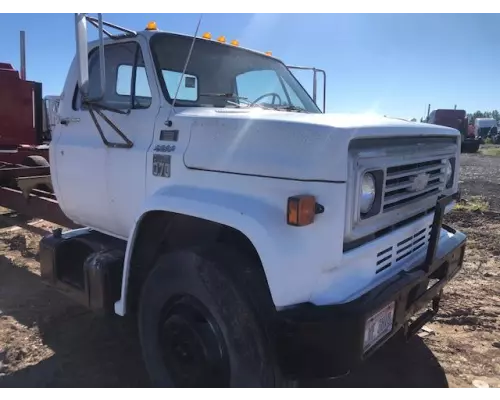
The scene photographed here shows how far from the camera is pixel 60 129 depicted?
358cm

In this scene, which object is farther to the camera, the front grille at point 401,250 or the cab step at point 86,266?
the cab step at point 86,266

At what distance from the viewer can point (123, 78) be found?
3199 mm

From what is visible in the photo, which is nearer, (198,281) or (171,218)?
(198,281)

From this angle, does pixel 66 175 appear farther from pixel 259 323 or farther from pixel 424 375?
pixel 424 375

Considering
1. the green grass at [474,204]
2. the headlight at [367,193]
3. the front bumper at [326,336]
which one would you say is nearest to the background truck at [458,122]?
the green grass at [474,204]

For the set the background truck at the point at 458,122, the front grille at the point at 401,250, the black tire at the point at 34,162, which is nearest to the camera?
the front grille at the point at 401,250

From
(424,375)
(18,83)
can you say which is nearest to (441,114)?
(18,83)

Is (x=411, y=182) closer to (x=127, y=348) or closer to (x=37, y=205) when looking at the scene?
(x=127, y=348)

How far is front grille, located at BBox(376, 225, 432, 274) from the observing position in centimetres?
247

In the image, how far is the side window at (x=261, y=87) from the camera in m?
3.40

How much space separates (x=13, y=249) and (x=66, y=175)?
122 inches

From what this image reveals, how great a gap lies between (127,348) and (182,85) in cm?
196

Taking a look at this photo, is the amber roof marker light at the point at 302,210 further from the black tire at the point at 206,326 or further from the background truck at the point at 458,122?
the background truck at the point at 458,122

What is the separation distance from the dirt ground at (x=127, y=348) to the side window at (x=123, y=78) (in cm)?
178
